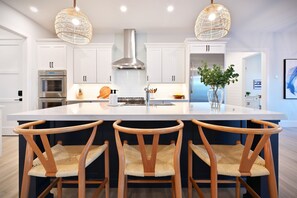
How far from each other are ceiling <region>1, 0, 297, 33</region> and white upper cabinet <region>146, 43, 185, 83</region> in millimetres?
575

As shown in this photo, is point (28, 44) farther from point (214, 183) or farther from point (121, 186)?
point (214, 183)

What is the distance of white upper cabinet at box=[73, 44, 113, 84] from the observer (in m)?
4.93

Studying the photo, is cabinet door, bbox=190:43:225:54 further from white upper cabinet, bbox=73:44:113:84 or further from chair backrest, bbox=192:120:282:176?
chair backrest, bbox=192:120:282:176

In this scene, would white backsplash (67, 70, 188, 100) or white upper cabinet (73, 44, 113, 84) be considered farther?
white backsplash (67, 70, 188, 100)

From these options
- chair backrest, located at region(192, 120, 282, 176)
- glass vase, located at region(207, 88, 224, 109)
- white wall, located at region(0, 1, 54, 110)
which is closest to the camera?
chair backrest, located at region(192, 120, 282, 176)

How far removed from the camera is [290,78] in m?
5.52

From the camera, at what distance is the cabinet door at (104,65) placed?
4.95 m

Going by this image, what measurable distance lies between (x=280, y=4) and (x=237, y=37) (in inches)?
60.6

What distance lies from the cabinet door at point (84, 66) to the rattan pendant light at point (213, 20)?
3.26 meters

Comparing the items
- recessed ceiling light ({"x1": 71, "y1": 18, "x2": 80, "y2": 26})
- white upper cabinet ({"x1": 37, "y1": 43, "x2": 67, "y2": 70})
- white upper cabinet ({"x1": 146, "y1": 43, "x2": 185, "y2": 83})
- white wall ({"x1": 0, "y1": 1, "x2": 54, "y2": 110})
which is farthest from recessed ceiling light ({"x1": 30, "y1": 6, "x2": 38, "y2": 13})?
white upper cabinet ({"x1": 146, "y1": 43, "x2": 185, "y2": 83})

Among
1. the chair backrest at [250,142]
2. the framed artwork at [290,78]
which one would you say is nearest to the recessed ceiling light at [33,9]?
the chair backrest at [250,142]

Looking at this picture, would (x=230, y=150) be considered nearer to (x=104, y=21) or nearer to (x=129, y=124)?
(x=129, y=124)

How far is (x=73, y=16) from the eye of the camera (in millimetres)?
2205

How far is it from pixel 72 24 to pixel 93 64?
270cm
